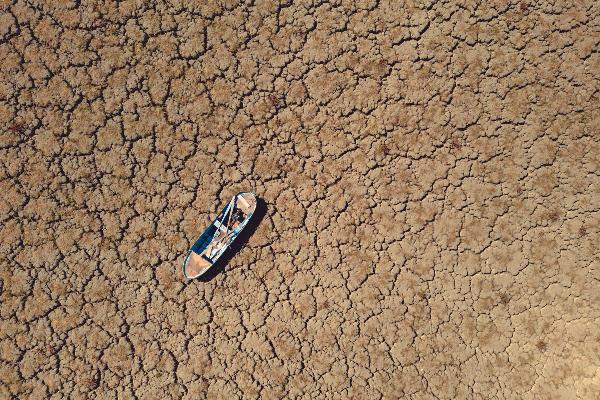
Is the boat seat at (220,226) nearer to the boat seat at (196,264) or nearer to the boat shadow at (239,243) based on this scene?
the boat shadow at (239,243)

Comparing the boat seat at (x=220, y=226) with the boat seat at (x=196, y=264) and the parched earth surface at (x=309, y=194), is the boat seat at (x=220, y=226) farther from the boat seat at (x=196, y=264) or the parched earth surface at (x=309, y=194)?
the boat seat at (x=196, y=264)

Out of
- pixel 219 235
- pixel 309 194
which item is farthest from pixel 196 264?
pixel 309 194

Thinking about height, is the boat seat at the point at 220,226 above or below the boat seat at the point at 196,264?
above

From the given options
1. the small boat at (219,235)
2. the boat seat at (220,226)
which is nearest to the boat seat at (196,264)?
the small boat at (219,235)

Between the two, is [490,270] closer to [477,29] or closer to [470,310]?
[470,310]

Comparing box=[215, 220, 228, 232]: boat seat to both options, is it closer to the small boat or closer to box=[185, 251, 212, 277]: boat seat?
the small boat

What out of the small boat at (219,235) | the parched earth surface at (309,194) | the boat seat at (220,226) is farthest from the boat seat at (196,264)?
the boat seat at (220,226)

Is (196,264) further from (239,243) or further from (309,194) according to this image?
(309,194)

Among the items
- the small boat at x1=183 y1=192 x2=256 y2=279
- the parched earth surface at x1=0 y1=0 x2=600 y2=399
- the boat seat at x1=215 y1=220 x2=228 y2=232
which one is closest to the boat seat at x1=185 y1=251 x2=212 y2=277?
the small boat at x1=183 y1=192 x2=256 y2=279
